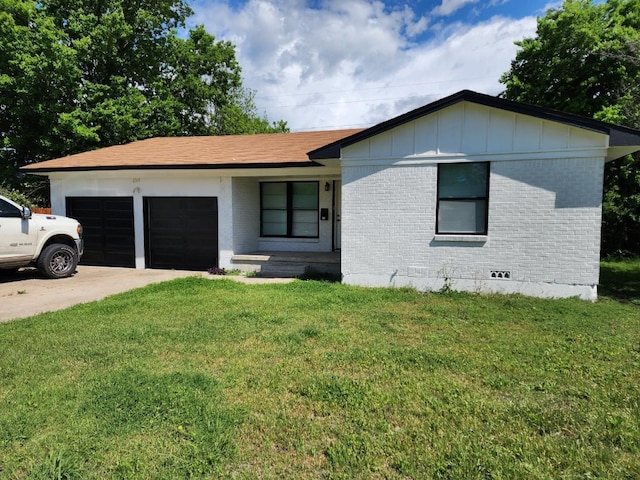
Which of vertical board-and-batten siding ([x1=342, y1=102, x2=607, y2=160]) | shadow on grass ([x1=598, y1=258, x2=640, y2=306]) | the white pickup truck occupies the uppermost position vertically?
vertical board-and-batten siding ([x1=342, y1=102, x2=607, y2=160])

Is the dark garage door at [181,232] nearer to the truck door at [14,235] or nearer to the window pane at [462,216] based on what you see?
the truck door at [14,235]

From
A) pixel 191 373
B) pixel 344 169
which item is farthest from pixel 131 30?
pixel 191 373

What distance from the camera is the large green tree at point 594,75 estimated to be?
13484 millimetres

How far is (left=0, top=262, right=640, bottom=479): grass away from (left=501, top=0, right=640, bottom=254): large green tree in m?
10.4

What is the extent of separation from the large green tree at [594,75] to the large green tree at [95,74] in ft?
60.5

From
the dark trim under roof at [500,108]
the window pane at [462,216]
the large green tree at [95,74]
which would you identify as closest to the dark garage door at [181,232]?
the dark trim under roof at [500,108]

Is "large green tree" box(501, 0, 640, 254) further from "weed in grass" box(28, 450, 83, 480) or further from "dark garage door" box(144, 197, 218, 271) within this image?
"weed in grass" box(28, 450, 83, 480)

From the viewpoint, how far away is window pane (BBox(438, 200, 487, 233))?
7886 millimetres

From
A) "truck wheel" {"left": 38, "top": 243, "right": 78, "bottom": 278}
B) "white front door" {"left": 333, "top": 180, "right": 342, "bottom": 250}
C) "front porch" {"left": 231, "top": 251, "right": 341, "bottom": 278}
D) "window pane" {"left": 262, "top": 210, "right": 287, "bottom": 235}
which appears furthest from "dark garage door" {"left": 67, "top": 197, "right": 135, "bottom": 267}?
"white front door" {"left": 333, "top": 180, "right": 342, "bottom": 250}

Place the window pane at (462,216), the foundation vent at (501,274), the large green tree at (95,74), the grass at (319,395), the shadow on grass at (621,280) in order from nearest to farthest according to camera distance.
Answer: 1. the grass at (319,395)
2. the foundation vent at (501,274)
3. the window pane at (462,216)
4. the shadow on grass at (621,280)
5. the large green tree at (95,74)

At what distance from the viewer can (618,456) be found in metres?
2.68

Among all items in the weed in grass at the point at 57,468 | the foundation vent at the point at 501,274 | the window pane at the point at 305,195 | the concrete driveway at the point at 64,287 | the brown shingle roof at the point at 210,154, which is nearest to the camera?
the weed in grass at the point at 57,468

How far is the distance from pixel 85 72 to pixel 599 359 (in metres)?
25.0

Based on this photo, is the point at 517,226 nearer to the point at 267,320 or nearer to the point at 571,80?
the point at 267,320
